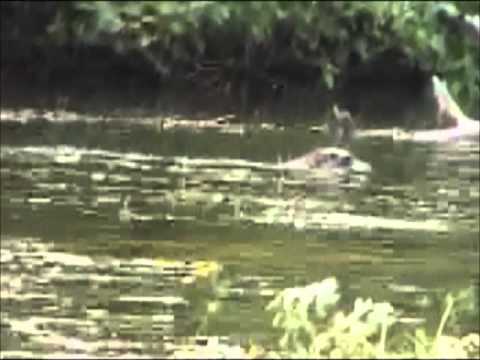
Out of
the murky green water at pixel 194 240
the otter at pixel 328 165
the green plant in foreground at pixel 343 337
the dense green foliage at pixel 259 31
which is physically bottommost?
the green plant in foreground at pixel 343 337

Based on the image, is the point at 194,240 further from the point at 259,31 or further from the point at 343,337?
the point at 259,31

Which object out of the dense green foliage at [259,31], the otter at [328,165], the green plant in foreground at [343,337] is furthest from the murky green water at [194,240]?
the dense green foliage at [259,31]

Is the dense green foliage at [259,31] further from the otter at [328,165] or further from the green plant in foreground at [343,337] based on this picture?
the green plant in foreground at [343,337]

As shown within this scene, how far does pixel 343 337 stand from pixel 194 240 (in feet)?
7.75

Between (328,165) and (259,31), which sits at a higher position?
(259,31)

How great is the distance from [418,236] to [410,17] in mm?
7392

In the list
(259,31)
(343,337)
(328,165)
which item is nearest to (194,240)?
(343,337)

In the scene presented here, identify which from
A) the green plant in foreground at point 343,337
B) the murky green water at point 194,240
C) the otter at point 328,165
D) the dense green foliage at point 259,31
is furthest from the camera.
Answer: the dense green foliage at point 259,31

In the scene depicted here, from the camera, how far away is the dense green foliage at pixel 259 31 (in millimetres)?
12859

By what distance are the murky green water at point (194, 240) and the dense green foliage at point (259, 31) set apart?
3.43 m

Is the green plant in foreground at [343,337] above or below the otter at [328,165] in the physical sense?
below

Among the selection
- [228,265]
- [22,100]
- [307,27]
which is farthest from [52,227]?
[307,27]

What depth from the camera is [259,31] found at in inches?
509

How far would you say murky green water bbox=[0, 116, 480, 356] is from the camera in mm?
4500
